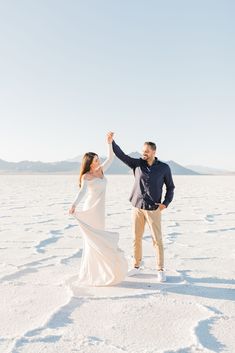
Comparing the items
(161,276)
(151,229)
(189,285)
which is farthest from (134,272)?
(189,285)

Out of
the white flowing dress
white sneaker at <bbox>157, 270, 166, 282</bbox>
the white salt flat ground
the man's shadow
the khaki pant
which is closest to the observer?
the white salt flat ground

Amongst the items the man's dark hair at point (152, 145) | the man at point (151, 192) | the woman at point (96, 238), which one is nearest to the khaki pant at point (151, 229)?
the man at point (151, 192)

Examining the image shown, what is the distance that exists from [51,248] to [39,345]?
312 centimetres

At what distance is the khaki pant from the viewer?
4.18m

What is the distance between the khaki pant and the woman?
1.23 feet

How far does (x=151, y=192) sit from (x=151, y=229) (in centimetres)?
36

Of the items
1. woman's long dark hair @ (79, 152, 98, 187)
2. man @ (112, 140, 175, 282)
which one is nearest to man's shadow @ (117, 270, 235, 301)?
man @ (112, 140, 175, 282)

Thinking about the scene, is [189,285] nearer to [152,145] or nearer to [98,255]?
[98,255]

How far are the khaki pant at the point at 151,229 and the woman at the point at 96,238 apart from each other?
37 centimetres

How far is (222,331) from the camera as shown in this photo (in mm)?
2881

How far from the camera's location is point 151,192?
4.17m

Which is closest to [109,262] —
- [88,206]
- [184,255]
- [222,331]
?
[88,206]

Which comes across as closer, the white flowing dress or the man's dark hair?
the white flowing dress

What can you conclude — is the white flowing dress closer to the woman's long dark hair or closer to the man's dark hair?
the woman's long dark hair
